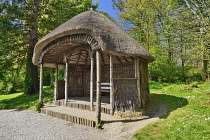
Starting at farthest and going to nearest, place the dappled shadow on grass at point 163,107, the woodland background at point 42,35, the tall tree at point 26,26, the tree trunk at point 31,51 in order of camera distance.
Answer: the tree trunk at point 31,51
the tall tree at point 26,26
the woodland background at point 42,35
the dappled shadow on grass at point 163,107

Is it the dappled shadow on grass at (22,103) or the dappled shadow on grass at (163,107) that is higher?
the dappled shadow on grass at (163,107)

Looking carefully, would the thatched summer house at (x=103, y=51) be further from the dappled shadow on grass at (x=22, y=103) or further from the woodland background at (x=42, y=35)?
the woodland background at (x=42, y=35)

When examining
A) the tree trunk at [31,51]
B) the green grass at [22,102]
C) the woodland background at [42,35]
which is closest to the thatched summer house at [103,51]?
the green grass at [22,102]

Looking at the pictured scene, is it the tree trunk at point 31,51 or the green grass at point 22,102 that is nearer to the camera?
the green grass at point 22,102

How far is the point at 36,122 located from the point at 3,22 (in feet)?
29.5

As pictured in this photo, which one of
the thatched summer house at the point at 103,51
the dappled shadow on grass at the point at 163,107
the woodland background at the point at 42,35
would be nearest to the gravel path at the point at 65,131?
the thatched summer house at the point at 103,51

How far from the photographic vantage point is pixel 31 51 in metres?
12.6

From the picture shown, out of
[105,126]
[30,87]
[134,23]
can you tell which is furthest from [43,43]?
[134,23]

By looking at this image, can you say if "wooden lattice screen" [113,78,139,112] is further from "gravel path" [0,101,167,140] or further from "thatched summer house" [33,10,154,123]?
"gravel path" [0,101,167,140]

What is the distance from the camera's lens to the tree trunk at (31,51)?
482 inches

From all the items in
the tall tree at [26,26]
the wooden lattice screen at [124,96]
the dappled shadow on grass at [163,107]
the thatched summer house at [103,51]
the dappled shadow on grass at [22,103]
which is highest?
the tall tree at [26,26]

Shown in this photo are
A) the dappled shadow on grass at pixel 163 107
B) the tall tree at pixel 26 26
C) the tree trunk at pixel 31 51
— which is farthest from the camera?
the tree trunk at pixel 31 51

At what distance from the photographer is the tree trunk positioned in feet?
40.2

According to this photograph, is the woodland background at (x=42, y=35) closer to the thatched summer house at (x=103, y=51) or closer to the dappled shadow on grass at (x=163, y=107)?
the dappled shadow on grass at (x=163, y=107)
